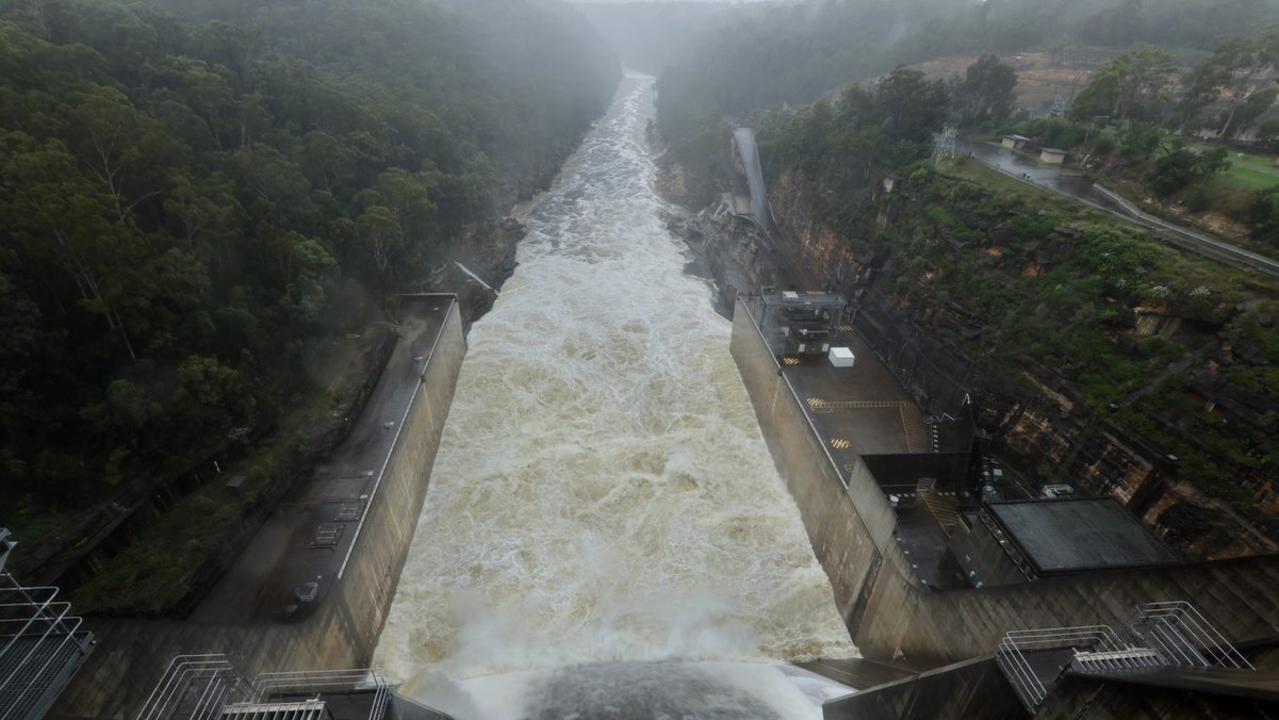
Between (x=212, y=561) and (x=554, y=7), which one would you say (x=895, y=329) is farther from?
(x=554, y=7)

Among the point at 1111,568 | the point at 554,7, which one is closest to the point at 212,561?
the point at 1111,568

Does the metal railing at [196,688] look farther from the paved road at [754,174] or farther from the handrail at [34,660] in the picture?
the paved road at [754,174]

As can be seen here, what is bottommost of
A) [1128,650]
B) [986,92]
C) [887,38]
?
[1128,650]

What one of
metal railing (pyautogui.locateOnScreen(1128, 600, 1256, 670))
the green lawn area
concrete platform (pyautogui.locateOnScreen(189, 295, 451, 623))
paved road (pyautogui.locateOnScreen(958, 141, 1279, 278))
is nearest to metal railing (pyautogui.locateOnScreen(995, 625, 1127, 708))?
metal railing (pyautogui.locateOnScreen(1128, 600, 1256, 670))

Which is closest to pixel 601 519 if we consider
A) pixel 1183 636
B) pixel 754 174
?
pixel 1183 636

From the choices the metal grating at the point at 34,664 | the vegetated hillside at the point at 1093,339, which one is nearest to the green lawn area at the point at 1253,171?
the vegetated hillside at the point at 1093,339

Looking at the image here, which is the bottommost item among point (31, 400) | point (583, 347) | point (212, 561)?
point (583, 347)

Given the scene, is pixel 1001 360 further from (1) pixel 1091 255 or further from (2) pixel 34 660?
(2) pixel 34 660
